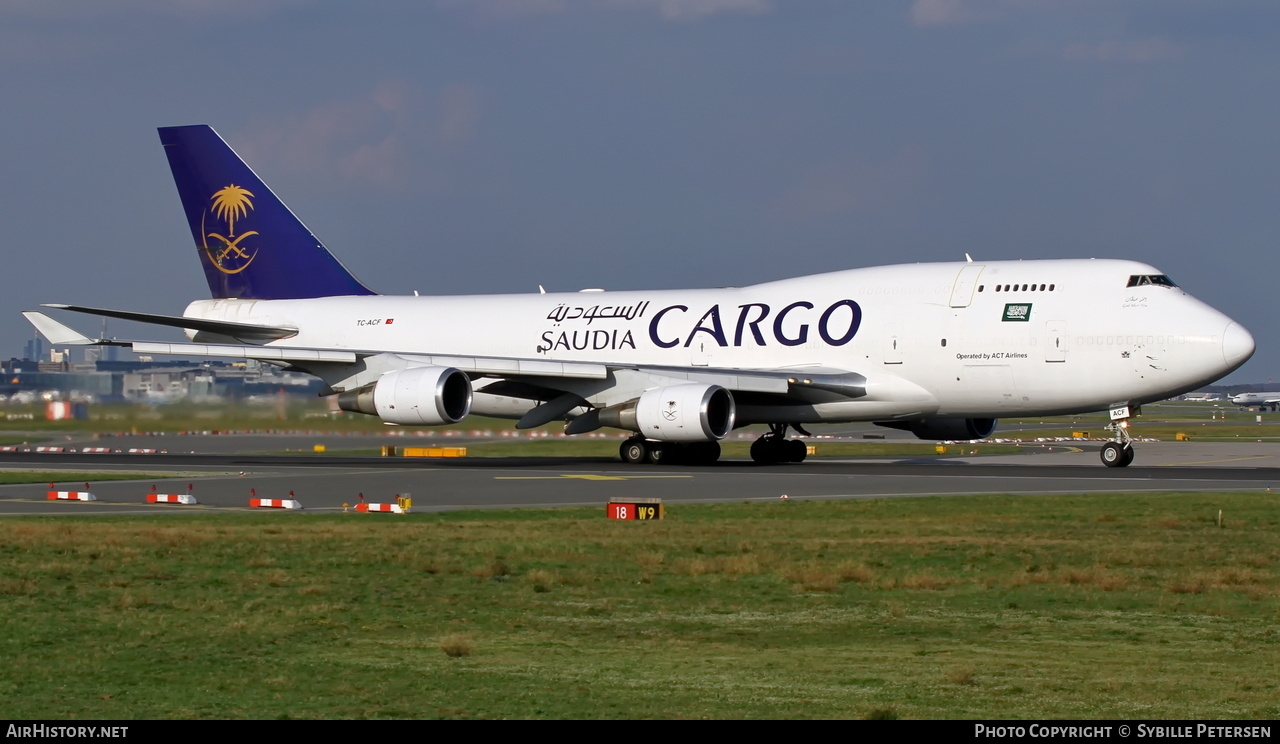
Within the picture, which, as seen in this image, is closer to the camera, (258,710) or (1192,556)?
(258,710)

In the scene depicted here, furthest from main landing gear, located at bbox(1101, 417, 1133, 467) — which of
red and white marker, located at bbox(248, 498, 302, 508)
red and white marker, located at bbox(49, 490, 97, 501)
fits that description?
red and white marker, located at bbox(49, 490, 97, 501)

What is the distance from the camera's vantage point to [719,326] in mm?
35344

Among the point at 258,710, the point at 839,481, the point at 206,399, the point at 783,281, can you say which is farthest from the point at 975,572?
the point at 206,399

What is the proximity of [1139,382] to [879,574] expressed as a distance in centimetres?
1802

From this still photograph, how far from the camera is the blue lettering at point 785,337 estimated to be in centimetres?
3406

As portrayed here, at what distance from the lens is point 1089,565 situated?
50.2 ft

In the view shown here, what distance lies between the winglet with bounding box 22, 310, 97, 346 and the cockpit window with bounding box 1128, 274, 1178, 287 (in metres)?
23.3

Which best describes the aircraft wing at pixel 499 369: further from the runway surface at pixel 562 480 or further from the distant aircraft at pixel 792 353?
the runway surface at pixel 562 480

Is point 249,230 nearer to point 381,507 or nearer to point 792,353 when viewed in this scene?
point 792,353

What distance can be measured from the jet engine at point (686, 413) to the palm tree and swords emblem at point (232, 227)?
15214 millimetres

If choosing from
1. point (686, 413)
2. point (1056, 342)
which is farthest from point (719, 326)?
point (1056, 342)

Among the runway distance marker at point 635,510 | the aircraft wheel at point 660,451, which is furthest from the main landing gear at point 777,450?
the runway distance marker at point 635,510

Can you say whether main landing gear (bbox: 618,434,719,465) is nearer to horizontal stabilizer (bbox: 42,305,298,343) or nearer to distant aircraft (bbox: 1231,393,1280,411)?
horizontal stabilizer (bbox: 42,305,298,343)
